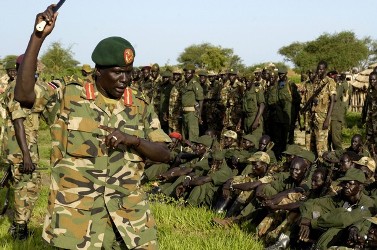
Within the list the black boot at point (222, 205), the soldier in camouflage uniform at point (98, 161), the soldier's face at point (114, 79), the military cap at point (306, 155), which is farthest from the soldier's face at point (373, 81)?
the soldier's face at point (114, 79)

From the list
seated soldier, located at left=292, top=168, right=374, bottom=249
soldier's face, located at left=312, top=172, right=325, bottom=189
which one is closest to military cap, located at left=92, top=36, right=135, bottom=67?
seated soldier, located at left=292, top=168, right=374, bottom=249

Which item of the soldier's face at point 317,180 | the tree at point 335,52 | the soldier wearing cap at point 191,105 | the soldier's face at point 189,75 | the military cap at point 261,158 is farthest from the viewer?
the tree at point 335,52

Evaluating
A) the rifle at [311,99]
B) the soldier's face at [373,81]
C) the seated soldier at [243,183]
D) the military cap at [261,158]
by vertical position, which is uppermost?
the soldier's face at [373,81]

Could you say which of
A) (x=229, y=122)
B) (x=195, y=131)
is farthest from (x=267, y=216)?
(x=229, y=122)

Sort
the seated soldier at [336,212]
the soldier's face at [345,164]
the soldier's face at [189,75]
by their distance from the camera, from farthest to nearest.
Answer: the soldier's face at [189,75], the soldier's face at [345,164], the seated soldier at [336,212]

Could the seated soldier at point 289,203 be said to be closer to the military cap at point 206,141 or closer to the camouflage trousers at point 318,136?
the military cap at point 206,141

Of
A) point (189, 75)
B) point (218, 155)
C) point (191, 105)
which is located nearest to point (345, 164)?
point (218, 155)

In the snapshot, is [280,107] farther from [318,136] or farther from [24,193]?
[24,193]

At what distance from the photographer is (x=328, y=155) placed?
7391mm

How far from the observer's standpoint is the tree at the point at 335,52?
3997cm

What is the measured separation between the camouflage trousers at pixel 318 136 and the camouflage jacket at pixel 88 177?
711cm

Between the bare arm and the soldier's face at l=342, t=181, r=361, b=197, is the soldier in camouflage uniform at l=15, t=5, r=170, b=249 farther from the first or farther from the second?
the soldier's face at l=342, t=181, r=361, b=197

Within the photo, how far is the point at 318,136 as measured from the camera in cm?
997

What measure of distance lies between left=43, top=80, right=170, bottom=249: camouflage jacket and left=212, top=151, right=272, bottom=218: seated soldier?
384cm
